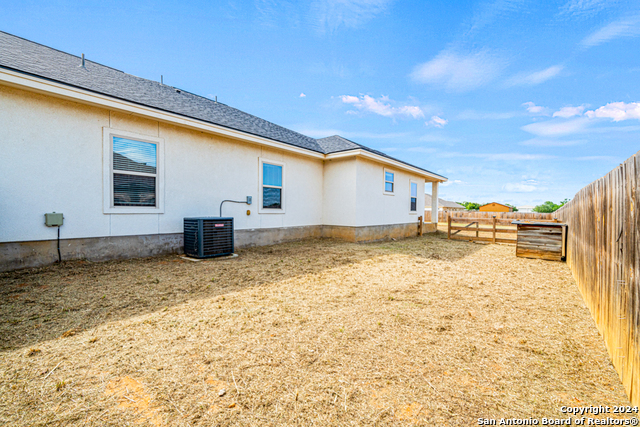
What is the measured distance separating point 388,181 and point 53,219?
1070cm

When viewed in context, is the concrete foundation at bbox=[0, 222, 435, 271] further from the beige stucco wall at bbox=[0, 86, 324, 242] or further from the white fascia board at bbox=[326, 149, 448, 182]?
the white fascia board at bbox=[326, 149, 448, 182]

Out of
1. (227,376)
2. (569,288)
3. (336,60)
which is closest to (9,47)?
(227,376)

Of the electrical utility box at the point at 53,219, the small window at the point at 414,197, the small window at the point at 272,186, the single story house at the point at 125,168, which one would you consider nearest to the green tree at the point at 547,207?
the small window at the point at 414,197

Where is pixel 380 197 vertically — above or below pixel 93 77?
below

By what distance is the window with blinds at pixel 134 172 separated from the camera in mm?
5691

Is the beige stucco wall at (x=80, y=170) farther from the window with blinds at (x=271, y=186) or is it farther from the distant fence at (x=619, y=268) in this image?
the distant fence at (x=619, y=268)

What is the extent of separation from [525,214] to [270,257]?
33.4 meters

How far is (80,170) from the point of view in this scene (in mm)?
5172

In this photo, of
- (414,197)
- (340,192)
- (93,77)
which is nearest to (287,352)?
(93,77)

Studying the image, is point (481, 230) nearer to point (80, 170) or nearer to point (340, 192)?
point (340, 192)

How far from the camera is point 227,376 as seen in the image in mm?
1935

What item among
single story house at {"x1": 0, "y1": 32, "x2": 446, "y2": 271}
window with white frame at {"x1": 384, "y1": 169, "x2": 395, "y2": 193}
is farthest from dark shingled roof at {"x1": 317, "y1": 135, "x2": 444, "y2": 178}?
window with white frame at {"x1": 384, "y1": 169, "x2": 395, "y2": 193}

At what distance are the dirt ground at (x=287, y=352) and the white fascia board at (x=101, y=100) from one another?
10.5 ft

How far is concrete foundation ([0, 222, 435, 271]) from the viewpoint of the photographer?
465cm
